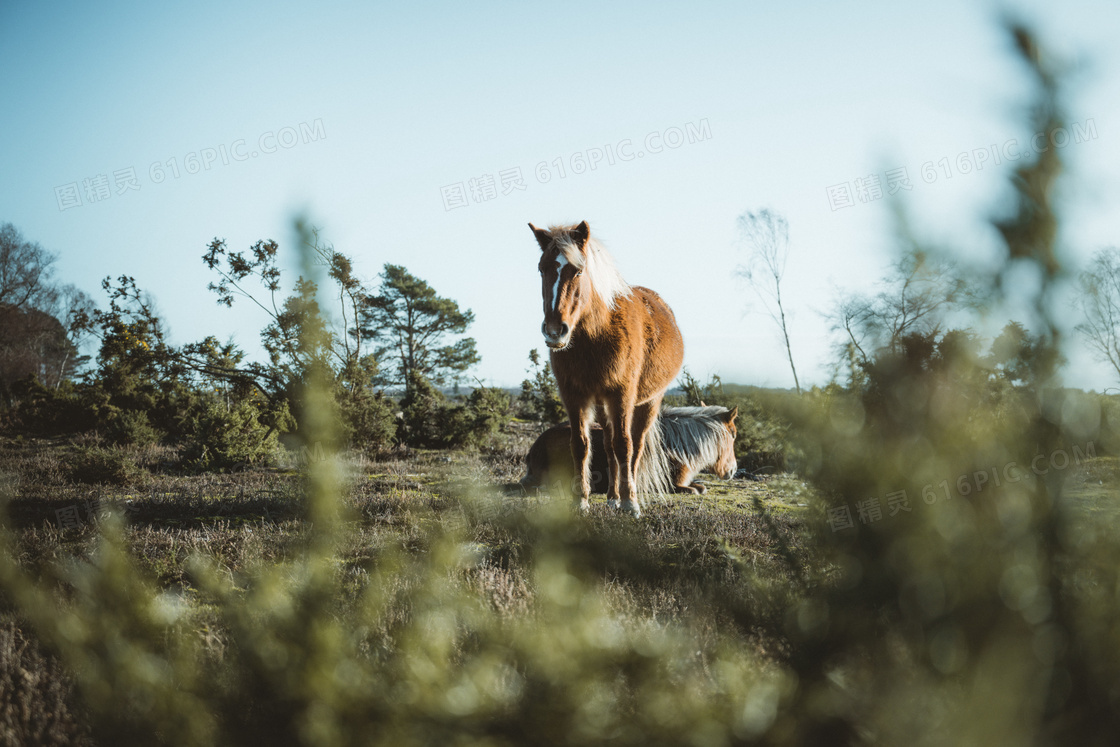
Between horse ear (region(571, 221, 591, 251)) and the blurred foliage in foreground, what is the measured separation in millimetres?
4180

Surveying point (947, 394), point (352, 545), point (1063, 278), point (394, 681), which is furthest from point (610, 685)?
point (352, 545)

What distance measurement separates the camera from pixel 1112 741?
2.72 feet

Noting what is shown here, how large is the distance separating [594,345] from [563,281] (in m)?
0.80

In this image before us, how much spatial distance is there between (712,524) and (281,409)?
969 centimetres

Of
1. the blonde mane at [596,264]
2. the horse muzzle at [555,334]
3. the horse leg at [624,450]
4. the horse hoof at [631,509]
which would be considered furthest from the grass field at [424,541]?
the blonde mane at [596,264]

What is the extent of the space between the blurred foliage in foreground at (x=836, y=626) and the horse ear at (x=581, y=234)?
4180mm

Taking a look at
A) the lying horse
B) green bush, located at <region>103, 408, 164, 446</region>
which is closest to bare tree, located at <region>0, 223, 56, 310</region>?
green bush, located at <region>103, 408, 164, 446</region>

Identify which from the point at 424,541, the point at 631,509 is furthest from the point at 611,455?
the point at 424,541

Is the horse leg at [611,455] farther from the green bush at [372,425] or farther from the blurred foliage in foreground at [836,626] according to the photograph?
the green bush at [372,425]

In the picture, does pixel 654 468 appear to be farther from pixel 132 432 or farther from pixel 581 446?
pixel 132 432

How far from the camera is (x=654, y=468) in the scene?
7102mm

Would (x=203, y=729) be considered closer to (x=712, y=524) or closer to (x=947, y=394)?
(x=947, y=394)

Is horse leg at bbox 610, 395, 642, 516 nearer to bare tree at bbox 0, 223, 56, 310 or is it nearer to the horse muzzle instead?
the horse muzzle

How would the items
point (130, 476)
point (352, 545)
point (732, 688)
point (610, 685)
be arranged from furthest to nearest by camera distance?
1. point (130, 476)
2. point (352, 545)
3. point (610, 685)
4. point (732, 688)
